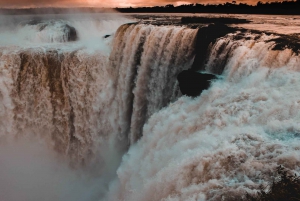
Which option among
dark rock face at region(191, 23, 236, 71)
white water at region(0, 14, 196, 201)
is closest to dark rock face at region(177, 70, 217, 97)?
dark rock face at region(191, 23, 236, 71)

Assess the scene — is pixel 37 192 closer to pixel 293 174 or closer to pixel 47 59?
pixel 47 59

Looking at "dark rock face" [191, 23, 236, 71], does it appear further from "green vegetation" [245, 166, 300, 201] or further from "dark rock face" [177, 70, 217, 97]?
"green vegetation" [245, 166, 300, 201]

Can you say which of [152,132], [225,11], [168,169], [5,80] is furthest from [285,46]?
[225,11]

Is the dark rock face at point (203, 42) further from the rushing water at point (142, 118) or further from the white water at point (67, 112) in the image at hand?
the white water at point (67, 112)

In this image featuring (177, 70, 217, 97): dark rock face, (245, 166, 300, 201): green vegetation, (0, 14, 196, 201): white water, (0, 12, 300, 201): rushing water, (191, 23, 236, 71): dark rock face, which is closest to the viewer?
(245, 166, 300, 201): green vegetation

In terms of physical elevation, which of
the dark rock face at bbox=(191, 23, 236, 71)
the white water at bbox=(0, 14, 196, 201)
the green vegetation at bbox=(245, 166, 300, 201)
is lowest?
the white water at bbox=(0, 14, 196, 201)

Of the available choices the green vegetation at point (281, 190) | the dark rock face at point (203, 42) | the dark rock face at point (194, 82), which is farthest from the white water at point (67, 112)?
the green vegetation at point (281, 190)
